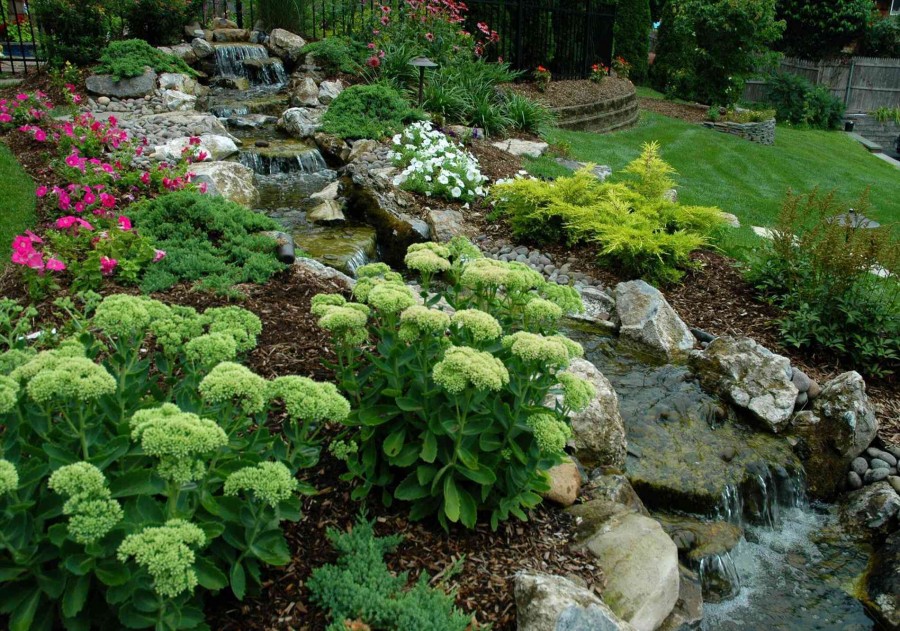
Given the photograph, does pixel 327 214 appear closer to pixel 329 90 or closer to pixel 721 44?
pixel 329 90

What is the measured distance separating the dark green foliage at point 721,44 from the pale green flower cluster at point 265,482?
65.7 feet

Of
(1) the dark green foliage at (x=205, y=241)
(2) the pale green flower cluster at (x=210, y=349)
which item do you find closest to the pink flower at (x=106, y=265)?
(1) the dark green foliage at (x=205, y=241)

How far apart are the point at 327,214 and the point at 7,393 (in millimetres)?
5879

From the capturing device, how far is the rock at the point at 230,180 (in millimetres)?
7768

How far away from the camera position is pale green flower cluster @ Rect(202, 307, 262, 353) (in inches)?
116

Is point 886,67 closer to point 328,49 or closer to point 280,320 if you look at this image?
point 328,49

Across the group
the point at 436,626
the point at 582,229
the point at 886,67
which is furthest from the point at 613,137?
the point at 886,67

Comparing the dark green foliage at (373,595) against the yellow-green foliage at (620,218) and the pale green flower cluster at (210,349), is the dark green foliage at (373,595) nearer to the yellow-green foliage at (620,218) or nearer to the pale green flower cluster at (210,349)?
the pale green flower cluster at (210,349)

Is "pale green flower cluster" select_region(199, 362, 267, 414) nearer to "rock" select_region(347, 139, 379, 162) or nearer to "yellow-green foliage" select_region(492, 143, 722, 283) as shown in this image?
"yellow-green foliage" select_region(492, 143, 722, 283)

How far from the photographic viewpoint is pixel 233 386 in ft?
7.94

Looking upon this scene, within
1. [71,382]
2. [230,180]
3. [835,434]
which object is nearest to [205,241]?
[230,180]

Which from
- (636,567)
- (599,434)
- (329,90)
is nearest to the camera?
(636,567)

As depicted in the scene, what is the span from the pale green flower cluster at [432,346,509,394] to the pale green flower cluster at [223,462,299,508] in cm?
69

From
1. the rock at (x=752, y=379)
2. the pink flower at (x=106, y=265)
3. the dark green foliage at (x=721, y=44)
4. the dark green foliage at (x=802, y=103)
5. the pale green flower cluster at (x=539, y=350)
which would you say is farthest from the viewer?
the dark green foliage at (x=802, y=103)
